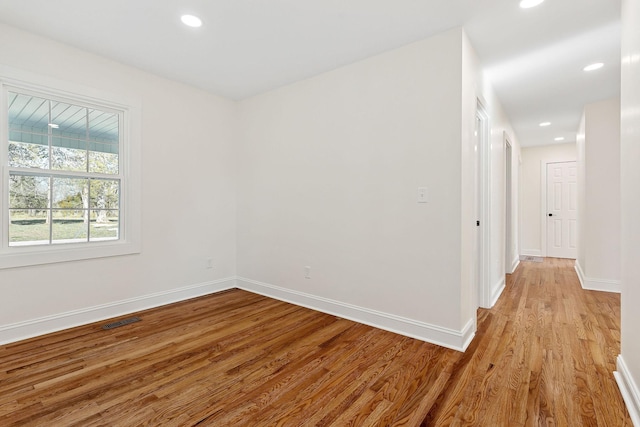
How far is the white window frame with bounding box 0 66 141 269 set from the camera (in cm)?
251

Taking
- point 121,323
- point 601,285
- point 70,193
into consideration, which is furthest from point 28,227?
point 601,285

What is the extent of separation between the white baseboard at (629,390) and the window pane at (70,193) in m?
4.24

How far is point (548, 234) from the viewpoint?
22.8 ft

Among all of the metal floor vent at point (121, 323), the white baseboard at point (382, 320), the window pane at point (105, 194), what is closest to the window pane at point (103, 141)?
the window pane at point (105, 194)

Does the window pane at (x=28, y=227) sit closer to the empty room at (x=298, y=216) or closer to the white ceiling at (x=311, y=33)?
the empty room at (x=298, y=216)

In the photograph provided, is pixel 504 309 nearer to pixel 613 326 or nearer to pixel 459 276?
pixel 613 326

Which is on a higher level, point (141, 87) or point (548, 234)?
point (141, 87)

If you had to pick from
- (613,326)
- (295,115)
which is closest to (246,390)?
(295,115)

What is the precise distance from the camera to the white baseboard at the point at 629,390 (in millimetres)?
1575

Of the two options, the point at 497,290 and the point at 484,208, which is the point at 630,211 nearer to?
the point at 484,208

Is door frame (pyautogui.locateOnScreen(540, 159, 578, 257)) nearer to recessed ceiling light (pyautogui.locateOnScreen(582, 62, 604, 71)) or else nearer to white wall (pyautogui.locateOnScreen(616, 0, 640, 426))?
recessed ceiling light (pyautogui.locateOnScreen(582, 62, 604, 71))

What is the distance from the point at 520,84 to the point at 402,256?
8.37 feet

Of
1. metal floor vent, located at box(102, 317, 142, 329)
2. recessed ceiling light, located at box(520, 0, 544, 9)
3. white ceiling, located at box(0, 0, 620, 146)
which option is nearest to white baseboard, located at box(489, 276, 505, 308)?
white ceiling, located at box(0, 0, 620, 146)

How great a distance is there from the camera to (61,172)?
2818 millimetres
